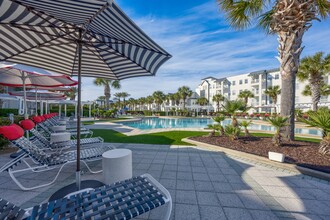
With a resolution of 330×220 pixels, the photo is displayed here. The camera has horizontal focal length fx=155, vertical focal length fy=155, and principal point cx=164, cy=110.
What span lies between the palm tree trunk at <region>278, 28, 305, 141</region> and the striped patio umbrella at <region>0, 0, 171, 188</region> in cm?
616

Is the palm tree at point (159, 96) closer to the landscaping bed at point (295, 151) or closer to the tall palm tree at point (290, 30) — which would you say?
the tall palm tree at point (290, 30)

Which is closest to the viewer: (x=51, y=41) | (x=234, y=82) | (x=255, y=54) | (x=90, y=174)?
(x=51, y=41)

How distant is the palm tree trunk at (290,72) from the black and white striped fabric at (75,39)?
6.15 metres

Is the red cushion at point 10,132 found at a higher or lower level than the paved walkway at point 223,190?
higher

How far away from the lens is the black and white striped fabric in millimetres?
1972

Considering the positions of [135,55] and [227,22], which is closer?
[135,55]

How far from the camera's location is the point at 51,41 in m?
3.22

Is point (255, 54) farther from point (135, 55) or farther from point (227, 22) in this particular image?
point (135, 55)

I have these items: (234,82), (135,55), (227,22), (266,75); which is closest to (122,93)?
(234,82)

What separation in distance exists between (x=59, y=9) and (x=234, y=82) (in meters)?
51.9

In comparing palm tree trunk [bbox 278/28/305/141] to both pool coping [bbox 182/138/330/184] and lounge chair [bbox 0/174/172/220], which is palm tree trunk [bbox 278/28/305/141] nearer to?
pool coping [bbox 182/138/330/184]

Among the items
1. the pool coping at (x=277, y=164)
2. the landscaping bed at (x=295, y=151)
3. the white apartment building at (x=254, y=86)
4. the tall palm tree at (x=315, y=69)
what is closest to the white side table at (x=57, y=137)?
the pool coping at (x=277, y=164)

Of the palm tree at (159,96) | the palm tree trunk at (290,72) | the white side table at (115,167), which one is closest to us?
the white side table at (115,167)

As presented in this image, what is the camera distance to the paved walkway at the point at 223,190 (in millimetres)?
2533
